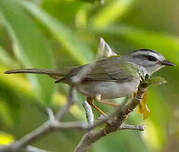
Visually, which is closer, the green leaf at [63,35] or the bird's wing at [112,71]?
the bird's wing at [112,71]

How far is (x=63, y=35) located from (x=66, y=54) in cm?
64

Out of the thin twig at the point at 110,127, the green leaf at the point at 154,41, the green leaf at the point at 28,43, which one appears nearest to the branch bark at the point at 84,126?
the thin twig at the point at 110,127

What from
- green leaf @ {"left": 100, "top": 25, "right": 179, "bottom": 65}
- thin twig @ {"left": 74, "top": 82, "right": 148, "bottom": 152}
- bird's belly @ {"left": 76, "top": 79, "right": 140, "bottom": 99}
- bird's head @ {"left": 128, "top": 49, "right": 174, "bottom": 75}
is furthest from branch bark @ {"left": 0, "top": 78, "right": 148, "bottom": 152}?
green leaf @ {"left": 100, "top": 25, "right": 179, "bottom": 65}

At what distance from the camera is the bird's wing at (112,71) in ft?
9.67

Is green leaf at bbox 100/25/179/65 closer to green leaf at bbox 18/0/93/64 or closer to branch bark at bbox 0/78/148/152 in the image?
green leaf at bbox 18/0/93/64

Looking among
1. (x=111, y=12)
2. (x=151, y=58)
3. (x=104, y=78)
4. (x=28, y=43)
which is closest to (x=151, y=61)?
(x=151, y=58)

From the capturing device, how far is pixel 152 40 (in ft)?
14.9

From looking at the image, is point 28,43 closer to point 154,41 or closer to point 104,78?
point 104,78

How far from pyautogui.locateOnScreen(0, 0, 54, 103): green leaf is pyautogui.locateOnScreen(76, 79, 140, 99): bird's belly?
0.50 meters

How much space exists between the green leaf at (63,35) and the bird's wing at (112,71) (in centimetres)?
63

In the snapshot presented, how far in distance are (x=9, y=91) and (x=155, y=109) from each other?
112 centimetres

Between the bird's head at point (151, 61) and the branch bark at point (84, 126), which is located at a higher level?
the branch bark at point (84, 126)

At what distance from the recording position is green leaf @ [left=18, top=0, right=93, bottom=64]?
3807 mm

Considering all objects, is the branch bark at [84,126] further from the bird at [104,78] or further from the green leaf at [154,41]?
the green leaf at [154,41]
